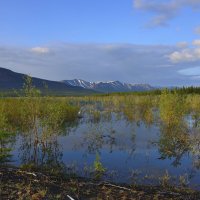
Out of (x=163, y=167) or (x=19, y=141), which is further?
(x=19, y=141)

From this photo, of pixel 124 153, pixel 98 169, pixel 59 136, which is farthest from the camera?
pixel 59 136

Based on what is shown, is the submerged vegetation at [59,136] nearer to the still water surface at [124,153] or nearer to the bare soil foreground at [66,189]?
the still water surface at [124,153]

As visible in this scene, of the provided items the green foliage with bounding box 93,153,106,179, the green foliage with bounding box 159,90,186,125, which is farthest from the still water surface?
the green foliage with bounding box 159,90,186,125

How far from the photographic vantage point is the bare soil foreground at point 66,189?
9.05 m

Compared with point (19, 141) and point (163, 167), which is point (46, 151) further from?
point (163, 167)

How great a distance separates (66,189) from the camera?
9594 millimetres

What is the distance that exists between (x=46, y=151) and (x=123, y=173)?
4.99 m

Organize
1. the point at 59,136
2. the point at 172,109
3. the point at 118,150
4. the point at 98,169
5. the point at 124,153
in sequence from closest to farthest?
1. the point at 98,169
2. the point at 124,153
3. the point at 118,150
4. the point at 59,136
5. the point at 172,109

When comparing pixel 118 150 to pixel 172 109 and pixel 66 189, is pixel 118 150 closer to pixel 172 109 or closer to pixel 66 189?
pixel 172 109

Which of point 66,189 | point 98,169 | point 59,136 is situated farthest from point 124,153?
point 66,189

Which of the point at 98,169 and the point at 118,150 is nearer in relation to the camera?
the point at 98,169

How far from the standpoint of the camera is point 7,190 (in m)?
9.26

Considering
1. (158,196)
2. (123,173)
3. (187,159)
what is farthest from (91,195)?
(187,159)

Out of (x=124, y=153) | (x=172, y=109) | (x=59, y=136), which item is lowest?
(x=124, y=153)
